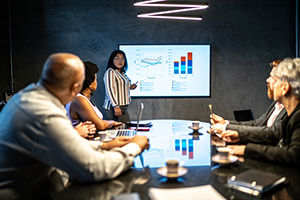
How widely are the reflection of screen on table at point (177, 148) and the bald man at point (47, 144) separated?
32 centimetres

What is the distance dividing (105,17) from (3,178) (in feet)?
14.0

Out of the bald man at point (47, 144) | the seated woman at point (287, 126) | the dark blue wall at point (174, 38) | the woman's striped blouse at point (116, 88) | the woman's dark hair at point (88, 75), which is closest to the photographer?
the bald man at point (47, 144)

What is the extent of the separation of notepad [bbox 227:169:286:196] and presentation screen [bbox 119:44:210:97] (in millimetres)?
4112

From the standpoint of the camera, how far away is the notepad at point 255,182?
44.9 inches

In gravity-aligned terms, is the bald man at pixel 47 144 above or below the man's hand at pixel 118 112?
above

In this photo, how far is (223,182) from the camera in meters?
1.29

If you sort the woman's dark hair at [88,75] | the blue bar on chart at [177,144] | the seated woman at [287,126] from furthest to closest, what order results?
the woman's dark hair at [88,75]
the blue bar on chart at [177,144]
the seated woman at [287,126]

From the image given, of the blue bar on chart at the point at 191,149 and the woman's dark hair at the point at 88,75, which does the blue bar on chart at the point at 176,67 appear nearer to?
the woman's dark hair at the point at 88,75

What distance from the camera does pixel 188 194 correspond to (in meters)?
1.11

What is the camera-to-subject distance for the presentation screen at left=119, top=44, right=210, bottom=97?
5262 millimetres

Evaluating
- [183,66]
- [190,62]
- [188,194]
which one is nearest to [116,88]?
[183,66]

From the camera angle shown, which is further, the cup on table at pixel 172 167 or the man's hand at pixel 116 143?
the man's hand at pixel 116 143

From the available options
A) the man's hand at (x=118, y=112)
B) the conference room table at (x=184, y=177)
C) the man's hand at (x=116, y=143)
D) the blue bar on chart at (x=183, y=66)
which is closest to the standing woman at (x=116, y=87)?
the man's hand at (x=118, y=112)

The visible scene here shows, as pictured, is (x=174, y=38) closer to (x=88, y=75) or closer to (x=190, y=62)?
(x=190, y=62)
